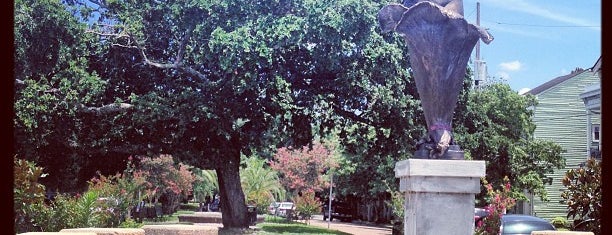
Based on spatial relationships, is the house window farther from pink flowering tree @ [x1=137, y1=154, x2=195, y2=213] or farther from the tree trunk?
pink flowering tree @ [x1=137, y1=154, x2=195, y2=213]

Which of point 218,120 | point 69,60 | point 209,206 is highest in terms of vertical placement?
point 69,60

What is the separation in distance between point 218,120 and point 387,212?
3049cm

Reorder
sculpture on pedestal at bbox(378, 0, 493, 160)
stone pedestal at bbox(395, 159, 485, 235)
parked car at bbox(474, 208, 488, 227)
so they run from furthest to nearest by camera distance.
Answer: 1. parked car at bbox(474, 208, 488, 227)
2. sculpture on pedestal at bbox(378, 0, 493, 160)
3. stone pedestal at bbox(395, 159, 485, 235)

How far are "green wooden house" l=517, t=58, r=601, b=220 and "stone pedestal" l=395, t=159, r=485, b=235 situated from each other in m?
32.4

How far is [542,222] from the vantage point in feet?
57.6

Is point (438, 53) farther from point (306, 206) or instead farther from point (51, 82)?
point (306, 206)

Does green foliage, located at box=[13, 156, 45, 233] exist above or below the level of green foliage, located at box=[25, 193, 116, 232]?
above

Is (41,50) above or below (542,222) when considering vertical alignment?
above

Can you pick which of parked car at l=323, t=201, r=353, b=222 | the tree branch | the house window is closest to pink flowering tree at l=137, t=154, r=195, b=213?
the tree branch

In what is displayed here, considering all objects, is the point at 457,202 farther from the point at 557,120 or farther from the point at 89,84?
the point at 557,120

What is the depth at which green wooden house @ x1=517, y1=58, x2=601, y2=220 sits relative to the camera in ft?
122

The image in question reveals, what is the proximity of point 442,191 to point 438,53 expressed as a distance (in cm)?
143

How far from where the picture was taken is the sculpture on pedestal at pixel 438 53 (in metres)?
6.91

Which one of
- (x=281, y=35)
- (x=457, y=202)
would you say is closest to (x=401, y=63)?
(x=281, y=35)
